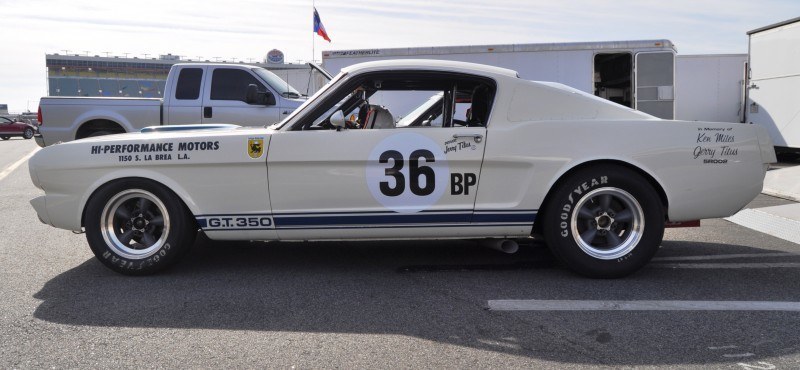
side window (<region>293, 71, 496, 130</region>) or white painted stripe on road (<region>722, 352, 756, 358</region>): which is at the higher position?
side window (<region>293, 71, 496, 130</region>)

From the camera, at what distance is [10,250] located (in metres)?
5.89

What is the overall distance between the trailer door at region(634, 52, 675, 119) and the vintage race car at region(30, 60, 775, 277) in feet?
27.0

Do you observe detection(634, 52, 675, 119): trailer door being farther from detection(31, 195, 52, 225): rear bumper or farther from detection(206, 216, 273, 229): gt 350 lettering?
detection(31, 195, 52, 225): rear bumper

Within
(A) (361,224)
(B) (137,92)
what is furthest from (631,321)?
(B) (137,92)

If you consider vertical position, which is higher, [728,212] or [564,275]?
[728,212]

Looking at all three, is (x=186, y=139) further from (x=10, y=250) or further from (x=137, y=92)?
(x=137, y=92)

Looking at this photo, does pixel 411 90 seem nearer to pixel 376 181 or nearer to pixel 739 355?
pixel 376 181

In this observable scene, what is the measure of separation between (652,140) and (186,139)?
3299 mm

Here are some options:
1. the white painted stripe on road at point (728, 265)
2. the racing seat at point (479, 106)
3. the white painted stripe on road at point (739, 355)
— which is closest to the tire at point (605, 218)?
the white painted stripe on road at point (728, 265)

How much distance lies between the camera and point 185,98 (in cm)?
1005

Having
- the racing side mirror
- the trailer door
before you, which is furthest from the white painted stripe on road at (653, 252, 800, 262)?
the trailer door

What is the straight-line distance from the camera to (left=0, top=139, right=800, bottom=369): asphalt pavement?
345cm

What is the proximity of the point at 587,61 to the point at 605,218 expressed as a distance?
915 cm

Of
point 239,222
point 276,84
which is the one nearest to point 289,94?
point 276,84
